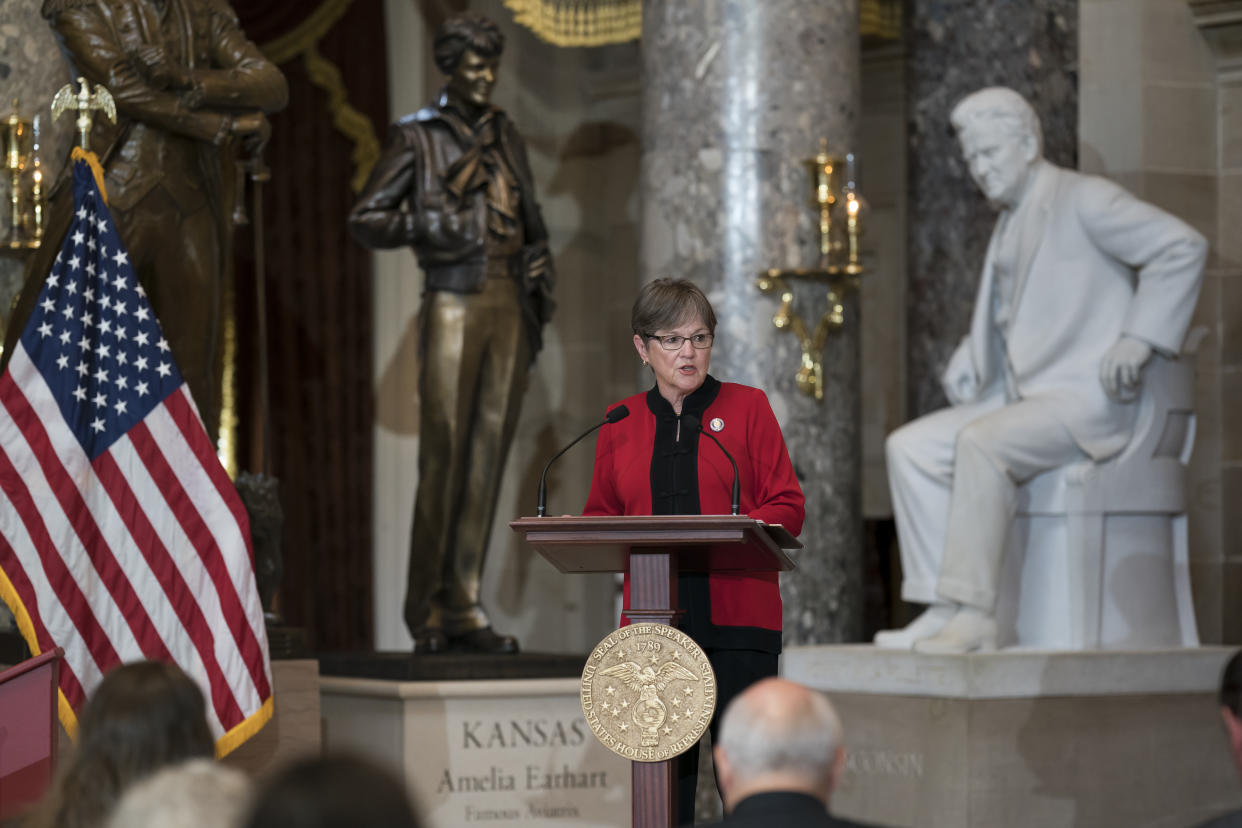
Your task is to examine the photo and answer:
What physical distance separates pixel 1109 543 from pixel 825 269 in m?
1.52

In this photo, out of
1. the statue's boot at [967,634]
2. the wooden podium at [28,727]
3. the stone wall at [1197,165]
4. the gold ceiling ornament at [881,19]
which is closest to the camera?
the wooden podium at [28,727]

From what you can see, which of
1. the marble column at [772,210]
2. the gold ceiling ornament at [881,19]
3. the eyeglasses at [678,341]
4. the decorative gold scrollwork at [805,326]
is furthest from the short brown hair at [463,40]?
the eyeglasses at [678,341]

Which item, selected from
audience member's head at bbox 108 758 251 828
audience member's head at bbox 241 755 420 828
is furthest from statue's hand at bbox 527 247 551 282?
audience member's head at bbox 241 755 420 828

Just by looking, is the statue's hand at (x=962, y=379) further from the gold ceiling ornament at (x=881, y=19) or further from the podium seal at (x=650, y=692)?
the podium seal at (x=650, y=692)

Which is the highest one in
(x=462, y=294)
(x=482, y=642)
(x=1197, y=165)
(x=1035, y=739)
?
(x=1197, y=165)

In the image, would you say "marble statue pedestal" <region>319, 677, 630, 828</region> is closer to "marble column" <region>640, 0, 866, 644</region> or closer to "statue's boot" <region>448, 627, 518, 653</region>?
"statue's boot" <region>448, 627, 518, 653</region>

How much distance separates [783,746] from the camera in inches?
84.4

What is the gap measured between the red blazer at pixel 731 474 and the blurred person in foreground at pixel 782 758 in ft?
4.51

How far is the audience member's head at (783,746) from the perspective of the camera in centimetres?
214

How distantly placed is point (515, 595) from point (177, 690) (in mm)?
7305

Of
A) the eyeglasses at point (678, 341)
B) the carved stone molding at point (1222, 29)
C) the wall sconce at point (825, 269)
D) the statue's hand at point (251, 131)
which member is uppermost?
the carved stone molding at point (1222, 29)

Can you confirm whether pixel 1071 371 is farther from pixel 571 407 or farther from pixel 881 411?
pixel 571 407

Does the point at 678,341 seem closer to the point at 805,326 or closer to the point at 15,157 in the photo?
the point at 15,157

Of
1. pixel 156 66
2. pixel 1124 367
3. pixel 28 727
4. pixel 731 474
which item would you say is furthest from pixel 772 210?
pixel 28 727
